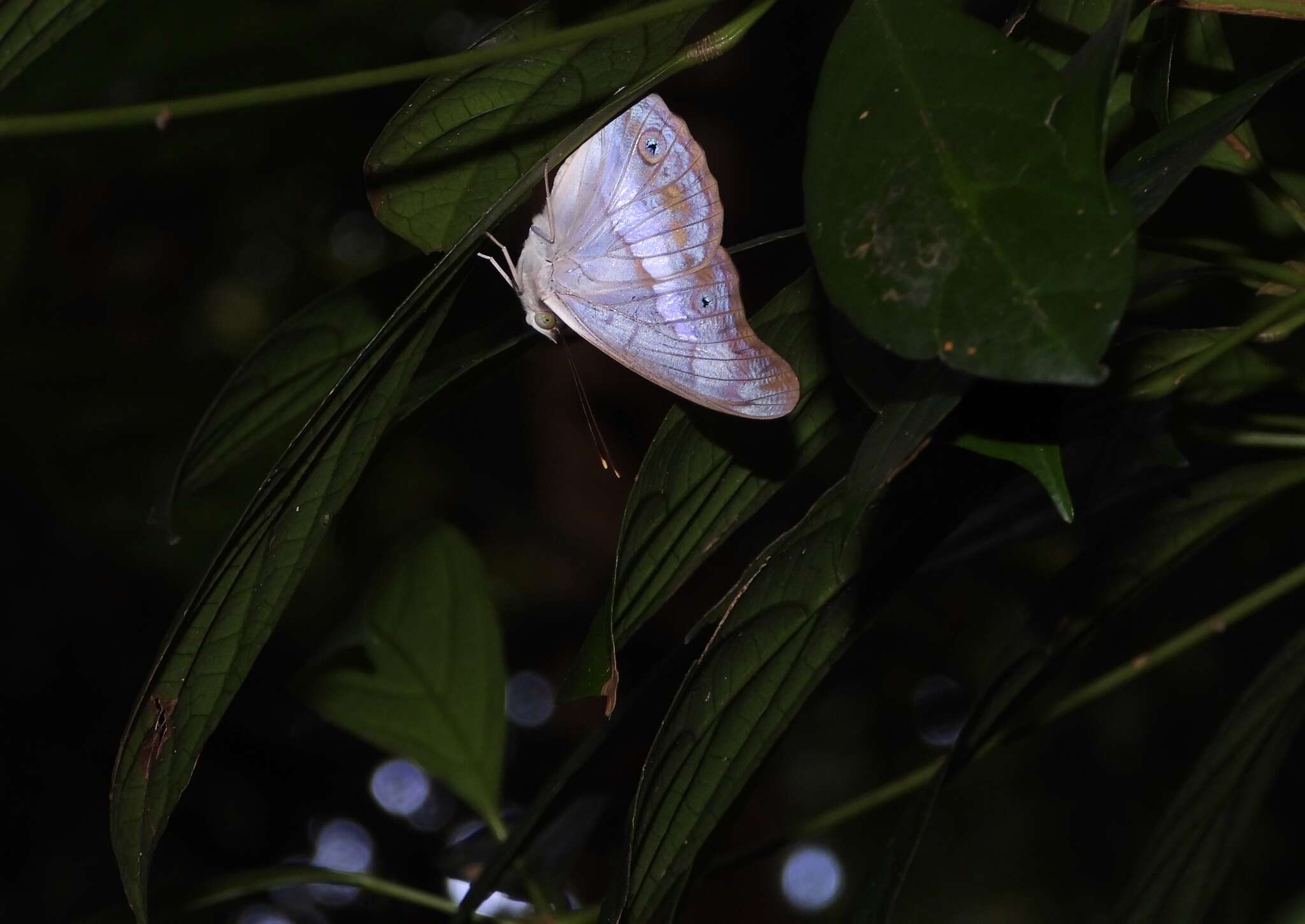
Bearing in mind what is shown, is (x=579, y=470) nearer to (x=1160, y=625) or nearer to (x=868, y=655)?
(x=868, y=655)

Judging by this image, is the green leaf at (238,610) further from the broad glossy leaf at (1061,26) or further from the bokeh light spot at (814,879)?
the bokeh light spot at (814,879)

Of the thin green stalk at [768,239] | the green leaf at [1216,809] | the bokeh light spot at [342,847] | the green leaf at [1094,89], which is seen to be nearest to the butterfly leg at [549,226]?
the thin green stalk at [768,239]

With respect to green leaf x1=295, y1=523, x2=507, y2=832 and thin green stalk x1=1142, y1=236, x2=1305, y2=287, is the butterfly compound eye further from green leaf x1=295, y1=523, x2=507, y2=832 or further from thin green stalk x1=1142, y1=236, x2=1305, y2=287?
green leaf x1=295, y1=523, x2=507, y2=832

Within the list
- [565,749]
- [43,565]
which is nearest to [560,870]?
[565,749]

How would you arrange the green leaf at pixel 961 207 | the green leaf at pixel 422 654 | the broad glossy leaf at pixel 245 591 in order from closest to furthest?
the green leaf at pixel 961 207 → the broad glossy leaf at pixel 245 591 → the green leaf at pixel 422 654

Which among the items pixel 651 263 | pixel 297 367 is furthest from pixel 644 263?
pixel 297 367

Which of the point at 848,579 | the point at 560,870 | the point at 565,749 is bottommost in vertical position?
the point at 565,749

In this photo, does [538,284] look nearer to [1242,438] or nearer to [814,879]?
[1242,438]
